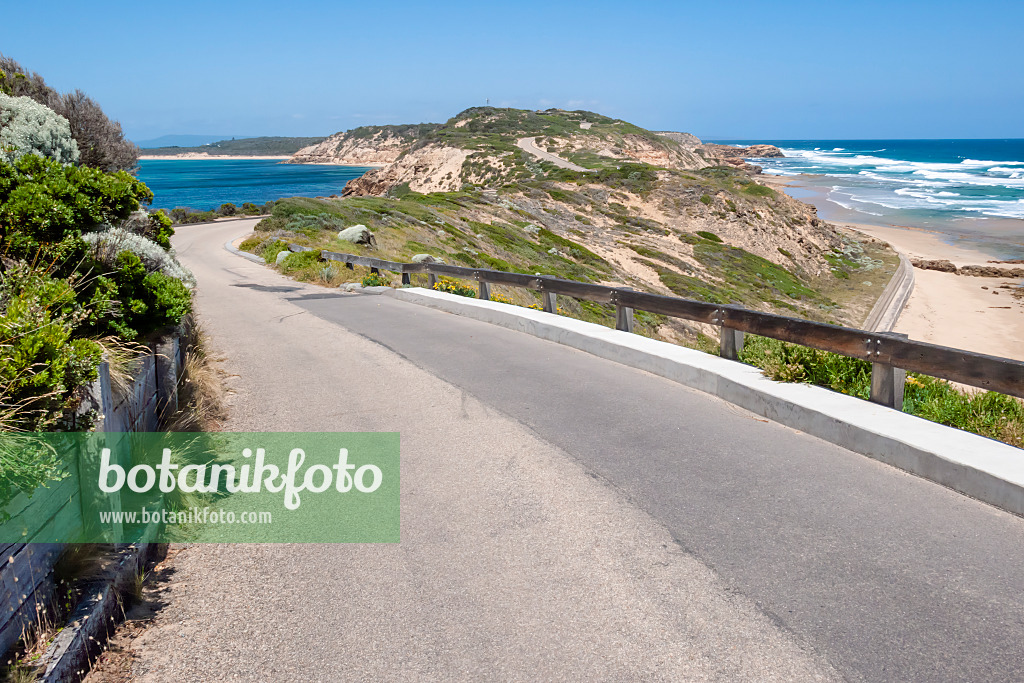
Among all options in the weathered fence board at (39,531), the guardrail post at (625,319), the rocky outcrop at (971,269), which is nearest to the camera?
the weathered fence board at (39,531)

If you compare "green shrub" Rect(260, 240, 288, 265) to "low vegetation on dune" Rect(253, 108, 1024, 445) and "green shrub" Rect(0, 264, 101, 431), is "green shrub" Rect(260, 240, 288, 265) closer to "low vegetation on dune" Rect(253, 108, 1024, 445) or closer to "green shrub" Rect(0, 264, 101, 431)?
"low vegetation on dune" Rect(253, 108, 1024, 445)

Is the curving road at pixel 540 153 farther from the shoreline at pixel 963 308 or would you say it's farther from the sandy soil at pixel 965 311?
the sandy soil at pixel 965 311

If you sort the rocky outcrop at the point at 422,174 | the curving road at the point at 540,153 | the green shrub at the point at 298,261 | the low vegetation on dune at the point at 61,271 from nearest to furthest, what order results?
the low vegetation on dune at the point at 61,271, the green shrub at the point at 298,261, the curving road at the point at 540,153, the rocky outcrop at the point at 422,174

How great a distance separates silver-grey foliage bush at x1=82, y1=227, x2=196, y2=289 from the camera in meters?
6.33

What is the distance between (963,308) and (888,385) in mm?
33193

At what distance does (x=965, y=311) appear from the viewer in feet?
112

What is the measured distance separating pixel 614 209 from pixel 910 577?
2037 inches

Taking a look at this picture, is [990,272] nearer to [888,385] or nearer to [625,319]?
[625,319]

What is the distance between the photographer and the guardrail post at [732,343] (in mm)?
9383

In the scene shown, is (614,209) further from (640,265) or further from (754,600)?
(754,600)

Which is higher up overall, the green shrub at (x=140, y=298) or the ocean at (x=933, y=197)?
the ocean at (x=933, y=197)

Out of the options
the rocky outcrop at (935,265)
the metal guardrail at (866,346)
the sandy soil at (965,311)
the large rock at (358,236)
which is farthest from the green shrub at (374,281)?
the rocky outcrop at (935,265)

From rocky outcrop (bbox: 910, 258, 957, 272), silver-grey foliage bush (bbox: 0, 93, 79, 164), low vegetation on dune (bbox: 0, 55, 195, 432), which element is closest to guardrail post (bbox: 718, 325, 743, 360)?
low vegetation on dune (bbox: 0, 55, 195, 432)

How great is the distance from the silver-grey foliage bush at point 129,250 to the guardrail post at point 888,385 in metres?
7.16
